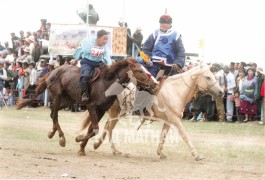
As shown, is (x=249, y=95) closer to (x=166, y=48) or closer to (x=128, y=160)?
(x=166, y=48)

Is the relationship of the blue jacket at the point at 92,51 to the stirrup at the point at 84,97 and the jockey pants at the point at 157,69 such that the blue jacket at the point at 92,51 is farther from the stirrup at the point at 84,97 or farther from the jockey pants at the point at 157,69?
the jockey pants at the point at 157,69

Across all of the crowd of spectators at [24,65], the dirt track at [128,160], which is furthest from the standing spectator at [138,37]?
the dirt track at [128,160]

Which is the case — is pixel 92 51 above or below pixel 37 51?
above

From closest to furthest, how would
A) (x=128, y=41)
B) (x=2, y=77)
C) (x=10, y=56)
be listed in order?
1. (x=128, y=41)
2. (x=2, y=77)
3. (x=10, y=56)

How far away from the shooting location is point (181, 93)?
1396 cm

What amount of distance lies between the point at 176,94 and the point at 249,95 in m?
9.48

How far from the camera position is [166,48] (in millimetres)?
14664

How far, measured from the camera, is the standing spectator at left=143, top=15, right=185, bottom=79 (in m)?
14.6

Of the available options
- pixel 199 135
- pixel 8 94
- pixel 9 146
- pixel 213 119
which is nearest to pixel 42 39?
pixel 8 94

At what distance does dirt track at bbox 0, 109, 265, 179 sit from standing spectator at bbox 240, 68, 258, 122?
471cm

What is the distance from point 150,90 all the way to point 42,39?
59.5 ft

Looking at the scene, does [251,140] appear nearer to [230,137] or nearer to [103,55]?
[230,137]

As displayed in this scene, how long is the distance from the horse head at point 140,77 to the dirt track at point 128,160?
1.37 metres

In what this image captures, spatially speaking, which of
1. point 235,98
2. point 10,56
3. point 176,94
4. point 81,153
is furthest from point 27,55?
point 81,153
